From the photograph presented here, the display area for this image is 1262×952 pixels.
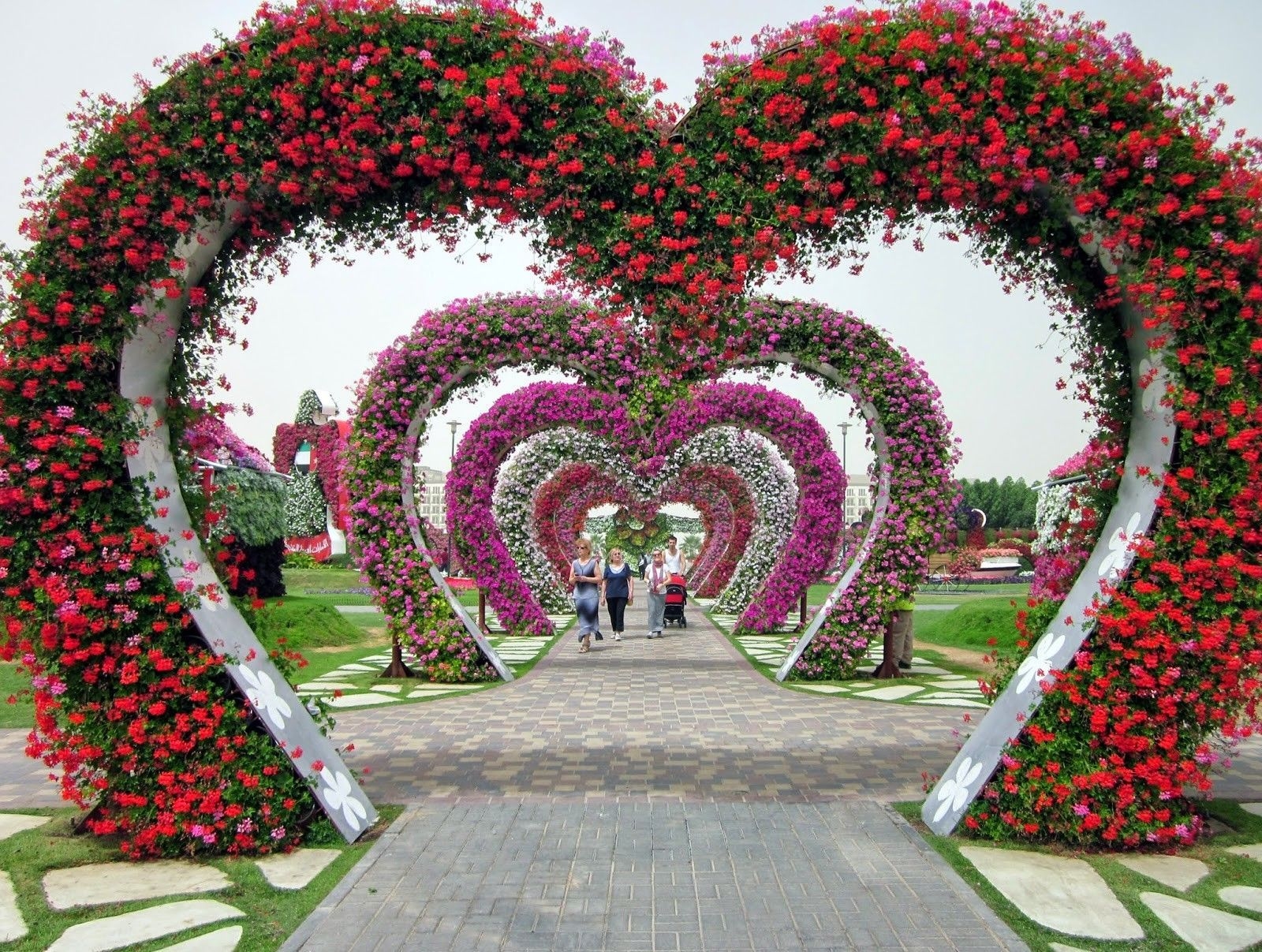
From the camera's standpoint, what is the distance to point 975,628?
1535 cm

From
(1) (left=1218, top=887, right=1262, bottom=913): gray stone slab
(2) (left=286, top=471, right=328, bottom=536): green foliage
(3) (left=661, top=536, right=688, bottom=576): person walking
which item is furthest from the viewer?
(2) (left=286, top=471, right=328, bottom=536): green foliage

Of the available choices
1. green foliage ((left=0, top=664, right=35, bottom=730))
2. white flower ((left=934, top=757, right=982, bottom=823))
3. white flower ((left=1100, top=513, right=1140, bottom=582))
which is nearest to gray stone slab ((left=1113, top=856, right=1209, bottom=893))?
white flower ((left=934, top=757, right=982, bottom=823))

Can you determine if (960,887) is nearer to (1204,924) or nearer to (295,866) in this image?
(1204,924)

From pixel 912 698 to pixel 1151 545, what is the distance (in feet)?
16.6

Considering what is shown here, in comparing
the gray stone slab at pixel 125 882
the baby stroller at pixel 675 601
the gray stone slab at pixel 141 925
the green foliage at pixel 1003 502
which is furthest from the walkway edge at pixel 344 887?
the green foliage at pixel 1003 502

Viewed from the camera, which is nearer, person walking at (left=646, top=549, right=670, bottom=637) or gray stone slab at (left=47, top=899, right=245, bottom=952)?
gray stone slab at (left=47, top=899, right=245, bottom=952)

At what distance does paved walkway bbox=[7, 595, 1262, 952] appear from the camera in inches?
155

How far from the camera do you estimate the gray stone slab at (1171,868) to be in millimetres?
4520

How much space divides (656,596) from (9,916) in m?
13.1

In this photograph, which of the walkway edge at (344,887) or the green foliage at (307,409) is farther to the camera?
the green foliage at (307,409)

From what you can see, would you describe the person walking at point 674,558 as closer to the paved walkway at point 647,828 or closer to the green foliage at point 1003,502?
the paved walkway at point 647,828

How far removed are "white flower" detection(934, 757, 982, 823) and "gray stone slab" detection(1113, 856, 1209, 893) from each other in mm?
715

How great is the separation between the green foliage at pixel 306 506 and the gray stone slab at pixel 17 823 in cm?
3541

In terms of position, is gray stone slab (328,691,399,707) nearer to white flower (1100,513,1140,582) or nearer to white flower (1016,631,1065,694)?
white flower (1016,631,1065,694)
